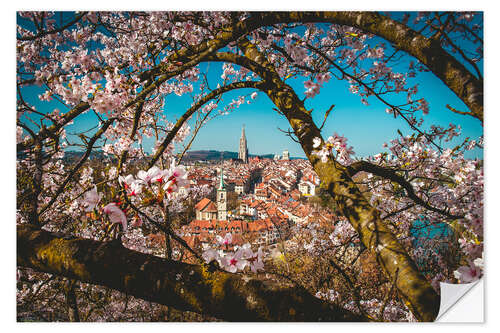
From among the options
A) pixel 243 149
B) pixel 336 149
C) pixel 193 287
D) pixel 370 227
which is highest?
pixel 243 149

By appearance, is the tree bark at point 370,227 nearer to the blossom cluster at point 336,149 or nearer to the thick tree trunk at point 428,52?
the blossom cluster at point 336,149

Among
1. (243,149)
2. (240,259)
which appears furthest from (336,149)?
(243,149)

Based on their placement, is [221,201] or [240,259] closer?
[240,259]

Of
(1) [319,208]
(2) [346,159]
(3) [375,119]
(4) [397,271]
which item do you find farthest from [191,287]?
(1) [319,208]

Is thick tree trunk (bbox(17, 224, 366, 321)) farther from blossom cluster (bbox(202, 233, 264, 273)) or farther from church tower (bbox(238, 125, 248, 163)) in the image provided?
church tower (bbox(238, 125, 248, 163))

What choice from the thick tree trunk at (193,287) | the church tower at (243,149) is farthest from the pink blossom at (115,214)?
the church tower at (243,149)

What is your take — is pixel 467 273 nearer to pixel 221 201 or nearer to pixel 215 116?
pixel 215 116
